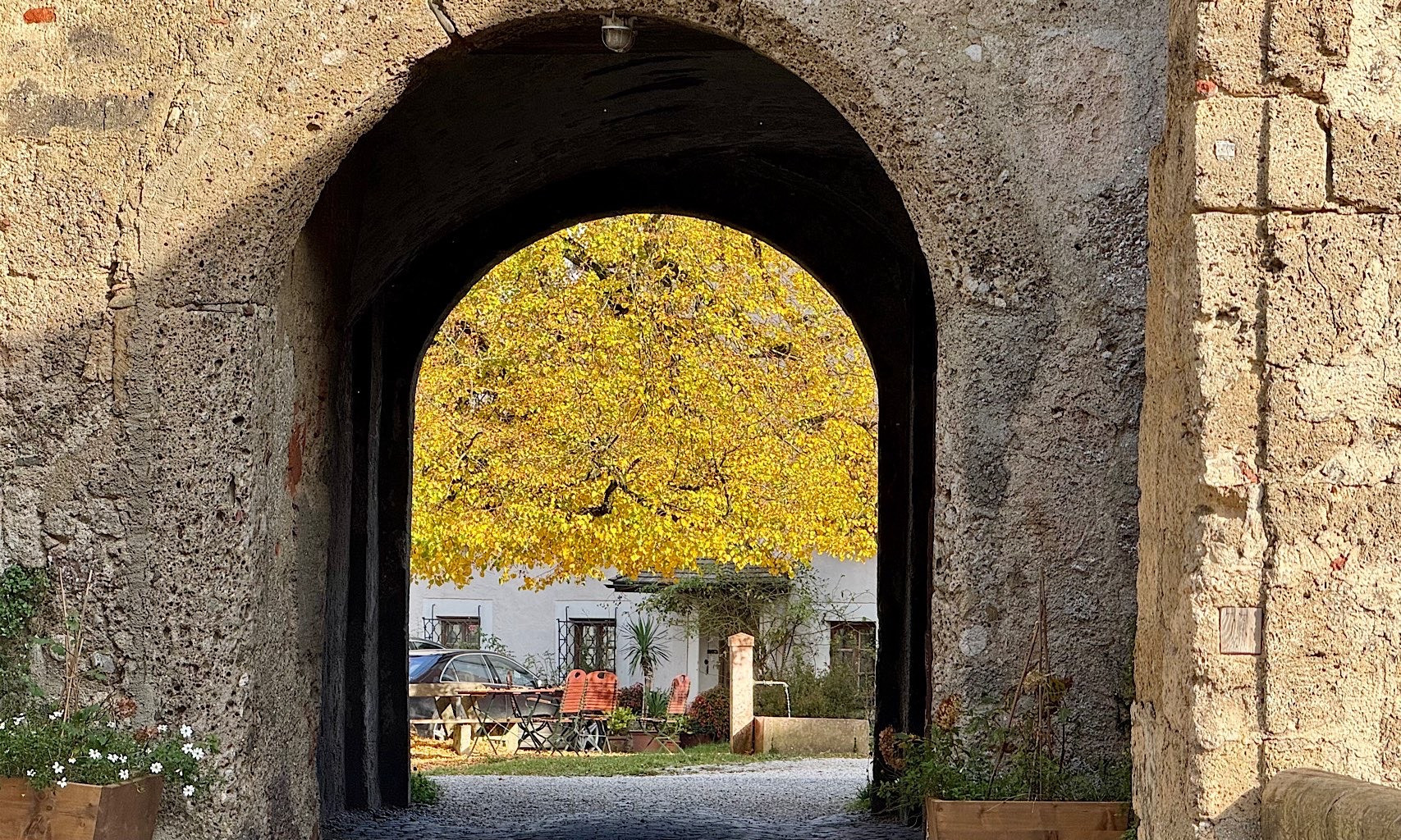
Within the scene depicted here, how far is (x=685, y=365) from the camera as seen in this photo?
1325cm

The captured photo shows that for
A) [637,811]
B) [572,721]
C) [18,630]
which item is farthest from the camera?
[572,721]

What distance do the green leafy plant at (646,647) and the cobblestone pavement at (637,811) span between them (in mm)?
9023

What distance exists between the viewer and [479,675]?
18.0 m

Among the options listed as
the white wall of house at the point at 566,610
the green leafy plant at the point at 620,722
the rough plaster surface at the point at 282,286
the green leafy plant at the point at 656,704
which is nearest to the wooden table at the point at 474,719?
the green leafy plant at the point at 620,722

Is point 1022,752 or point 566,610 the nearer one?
point 1022,752

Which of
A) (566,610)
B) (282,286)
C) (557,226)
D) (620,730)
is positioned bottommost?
(620,730)

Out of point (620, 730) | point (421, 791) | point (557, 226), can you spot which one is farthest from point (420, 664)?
point (557, 226)

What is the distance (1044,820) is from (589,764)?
859 centimetres

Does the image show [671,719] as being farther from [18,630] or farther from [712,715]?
[18,630]

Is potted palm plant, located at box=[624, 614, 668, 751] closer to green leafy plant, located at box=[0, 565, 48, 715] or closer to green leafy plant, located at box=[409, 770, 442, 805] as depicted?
green leafy plant, located at box=[409, 770, 442, 805]

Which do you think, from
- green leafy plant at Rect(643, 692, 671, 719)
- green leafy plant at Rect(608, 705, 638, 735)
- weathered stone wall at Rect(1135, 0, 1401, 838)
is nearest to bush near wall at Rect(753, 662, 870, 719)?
green leafy plant at Rect(643, 692, 671, 719)

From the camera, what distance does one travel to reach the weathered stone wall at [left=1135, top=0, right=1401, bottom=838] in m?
2.86

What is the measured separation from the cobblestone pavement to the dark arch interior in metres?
0.48

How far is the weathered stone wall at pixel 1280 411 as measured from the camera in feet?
9.37
